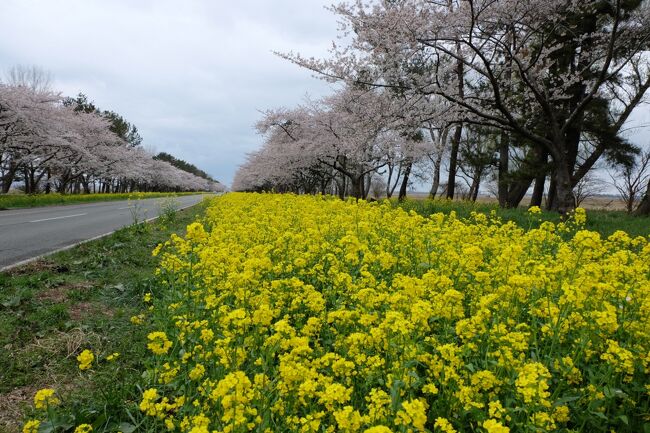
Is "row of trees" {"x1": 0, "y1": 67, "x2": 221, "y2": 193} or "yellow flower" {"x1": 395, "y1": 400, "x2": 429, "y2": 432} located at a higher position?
"row of trees" {"x1": 0, "y1": 67, "x2": 221, "y2": 193}

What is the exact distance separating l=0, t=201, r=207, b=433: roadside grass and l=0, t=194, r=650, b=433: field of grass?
0.02 meters

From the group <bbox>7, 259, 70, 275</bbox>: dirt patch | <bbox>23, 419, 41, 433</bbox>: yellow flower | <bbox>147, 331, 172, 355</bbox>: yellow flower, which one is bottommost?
<bbox>7, 259, 70, 275</bbox>: dirt patch

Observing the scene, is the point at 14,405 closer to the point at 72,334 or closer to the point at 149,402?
the point at 72,334

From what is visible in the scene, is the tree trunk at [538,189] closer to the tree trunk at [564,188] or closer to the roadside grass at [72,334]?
the tree trunk at [564,188]

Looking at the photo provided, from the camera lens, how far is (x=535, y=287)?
4.28 metres

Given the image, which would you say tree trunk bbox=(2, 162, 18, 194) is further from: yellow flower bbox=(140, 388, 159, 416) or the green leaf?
yellow flower bbox=(140, 388, 159, 416)

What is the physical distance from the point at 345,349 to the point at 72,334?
3110mm

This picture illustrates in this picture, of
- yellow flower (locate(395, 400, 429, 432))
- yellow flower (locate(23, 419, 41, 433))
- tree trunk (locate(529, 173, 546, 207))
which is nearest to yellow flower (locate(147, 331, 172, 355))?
yellow flower (locate(23, 419, 41, 433))

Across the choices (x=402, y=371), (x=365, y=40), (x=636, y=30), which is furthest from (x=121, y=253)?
(x=636, y=30)

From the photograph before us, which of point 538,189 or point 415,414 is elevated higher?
point 538,189

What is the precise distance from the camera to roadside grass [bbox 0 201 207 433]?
351 cm

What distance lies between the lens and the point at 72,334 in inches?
185

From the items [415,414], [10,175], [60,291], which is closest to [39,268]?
[60,291]

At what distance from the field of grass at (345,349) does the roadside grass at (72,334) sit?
2 cm
